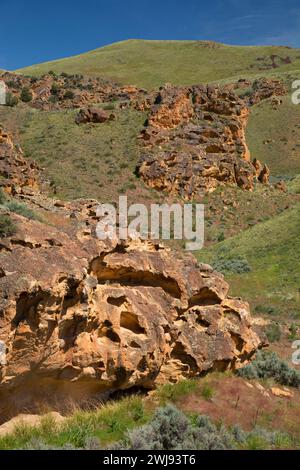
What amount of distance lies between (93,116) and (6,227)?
32855 millimetres

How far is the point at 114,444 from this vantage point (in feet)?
17.7

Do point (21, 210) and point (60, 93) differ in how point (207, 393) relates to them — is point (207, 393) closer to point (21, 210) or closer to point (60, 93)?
point (21, 210)

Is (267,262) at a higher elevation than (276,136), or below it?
below

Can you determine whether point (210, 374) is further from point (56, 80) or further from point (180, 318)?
point (56, 80)

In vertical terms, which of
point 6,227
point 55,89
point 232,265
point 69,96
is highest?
point 55,89

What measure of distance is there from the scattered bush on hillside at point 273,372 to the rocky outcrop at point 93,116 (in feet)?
103

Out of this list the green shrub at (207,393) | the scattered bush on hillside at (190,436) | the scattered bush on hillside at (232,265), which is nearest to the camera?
the scattered bush on hillside at (190,436)

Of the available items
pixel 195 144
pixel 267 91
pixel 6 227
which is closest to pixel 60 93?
pixel 195 144

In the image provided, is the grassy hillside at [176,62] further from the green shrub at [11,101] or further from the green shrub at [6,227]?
the green shrub at [6,227]

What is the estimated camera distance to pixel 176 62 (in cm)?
10562

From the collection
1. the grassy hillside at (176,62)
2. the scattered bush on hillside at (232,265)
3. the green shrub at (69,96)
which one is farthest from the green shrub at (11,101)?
the grassy hillside at (176,62)

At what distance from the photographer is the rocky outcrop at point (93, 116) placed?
3725 centimetres

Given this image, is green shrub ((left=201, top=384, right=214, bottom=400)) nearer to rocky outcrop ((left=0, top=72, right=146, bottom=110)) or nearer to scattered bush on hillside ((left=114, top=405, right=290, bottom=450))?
scattered bush on hillside ((left=114, top=405, right=290, bottom=450))
